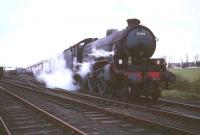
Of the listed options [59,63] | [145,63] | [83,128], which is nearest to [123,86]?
[145,63]

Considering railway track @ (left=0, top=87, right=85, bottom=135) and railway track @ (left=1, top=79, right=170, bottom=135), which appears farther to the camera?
railway track @ (left=0, top=87, right=85, bottom=135)

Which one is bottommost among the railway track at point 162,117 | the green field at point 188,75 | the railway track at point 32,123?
the railway track at point 32,123

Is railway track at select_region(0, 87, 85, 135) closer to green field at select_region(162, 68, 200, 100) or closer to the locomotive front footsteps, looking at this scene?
the locomotive front footsteps

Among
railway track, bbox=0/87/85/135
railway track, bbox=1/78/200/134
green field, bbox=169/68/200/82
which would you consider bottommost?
railway track, bbox=0/87/85/135

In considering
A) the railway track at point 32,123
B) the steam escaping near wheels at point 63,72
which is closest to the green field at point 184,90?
the steam escaping near wheels at point 63,72

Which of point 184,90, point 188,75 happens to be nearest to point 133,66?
point 184,90

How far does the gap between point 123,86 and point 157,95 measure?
1.60 metres

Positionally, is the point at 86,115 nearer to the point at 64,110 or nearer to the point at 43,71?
the point at 64,110

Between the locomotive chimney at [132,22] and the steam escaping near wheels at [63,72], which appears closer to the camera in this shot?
the locomotive chimney at [132,22]

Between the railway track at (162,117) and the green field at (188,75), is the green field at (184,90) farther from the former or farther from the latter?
the railway track at (162,117)

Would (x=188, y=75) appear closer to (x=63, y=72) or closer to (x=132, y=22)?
(x=63, y=72)

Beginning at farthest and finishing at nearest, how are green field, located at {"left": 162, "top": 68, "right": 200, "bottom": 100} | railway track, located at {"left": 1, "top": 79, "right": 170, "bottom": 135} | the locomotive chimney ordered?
green field, located at {"left": 162, "top": 68, "right": 200, "bottom": 100}
the locomotive chimney
railway track, located at {"left": 1, "top": 79, "right": 170, "bottom": 135}

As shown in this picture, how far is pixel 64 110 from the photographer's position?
1202cm

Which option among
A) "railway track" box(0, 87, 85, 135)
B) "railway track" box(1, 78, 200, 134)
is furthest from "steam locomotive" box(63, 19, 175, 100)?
"railway track" box(0, 87, 85, 135)
